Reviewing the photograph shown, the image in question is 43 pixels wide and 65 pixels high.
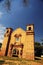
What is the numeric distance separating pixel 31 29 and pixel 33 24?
4.78 feet

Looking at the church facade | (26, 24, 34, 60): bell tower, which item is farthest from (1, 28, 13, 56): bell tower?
(26, 24, 34, 60): bell tower

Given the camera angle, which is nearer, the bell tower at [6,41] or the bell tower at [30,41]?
the bell tower at [30,41]

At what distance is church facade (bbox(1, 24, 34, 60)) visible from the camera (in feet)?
69.1

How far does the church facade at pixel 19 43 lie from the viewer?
69.1ft

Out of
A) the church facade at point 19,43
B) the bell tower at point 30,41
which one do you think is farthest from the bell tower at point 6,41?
the bell tower at point 30,41

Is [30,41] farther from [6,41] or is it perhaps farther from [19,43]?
[6,41]

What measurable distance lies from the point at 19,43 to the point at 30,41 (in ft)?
10.4

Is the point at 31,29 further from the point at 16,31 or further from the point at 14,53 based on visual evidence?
the point at 14,53

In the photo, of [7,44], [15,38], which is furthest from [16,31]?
[7,44]

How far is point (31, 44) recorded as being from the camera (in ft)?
68.9

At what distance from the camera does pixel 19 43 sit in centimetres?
2323

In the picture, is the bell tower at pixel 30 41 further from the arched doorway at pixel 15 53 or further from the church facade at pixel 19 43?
the arched doorway at pixel 15 53

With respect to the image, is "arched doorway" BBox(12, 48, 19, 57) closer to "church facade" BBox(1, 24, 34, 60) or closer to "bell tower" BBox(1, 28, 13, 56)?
"church facade" BBox(1, 24, 34, 60)

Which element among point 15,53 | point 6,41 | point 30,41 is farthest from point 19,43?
point 6,41
